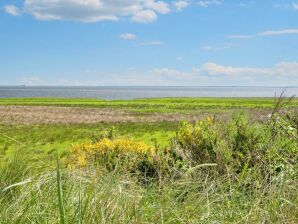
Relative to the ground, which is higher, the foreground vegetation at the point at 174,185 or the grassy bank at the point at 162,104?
the foreground vegetation at the point at 174,185

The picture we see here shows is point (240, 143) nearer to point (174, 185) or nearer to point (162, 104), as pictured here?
point (174, 185)

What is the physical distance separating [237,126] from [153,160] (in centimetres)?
178

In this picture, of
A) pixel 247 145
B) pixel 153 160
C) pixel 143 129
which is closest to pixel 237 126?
pixel 247 145

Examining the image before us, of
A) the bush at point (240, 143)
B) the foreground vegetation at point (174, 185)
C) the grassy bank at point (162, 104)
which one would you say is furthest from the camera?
the grassy bank at point (162, 104)

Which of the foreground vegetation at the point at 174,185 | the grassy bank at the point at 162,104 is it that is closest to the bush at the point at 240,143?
the foreground vegetation at the point at 174,185

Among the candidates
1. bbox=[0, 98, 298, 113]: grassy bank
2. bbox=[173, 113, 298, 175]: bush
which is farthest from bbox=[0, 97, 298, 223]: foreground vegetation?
bbox=[0, 98, 298, 113]: grassy bank

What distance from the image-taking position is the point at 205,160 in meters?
8.16

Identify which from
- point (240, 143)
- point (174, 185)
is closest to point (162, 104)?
point (240, 143)

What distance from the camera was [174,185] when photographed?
187 inches

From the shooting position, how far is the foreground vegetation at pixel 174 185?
3.65 m

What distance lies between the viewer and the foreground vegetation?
365 cm

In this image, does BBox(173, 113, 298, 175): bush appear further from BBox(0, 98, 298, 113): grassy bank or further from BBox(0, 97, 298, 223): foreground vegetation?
BBox(0, 98, 298, 113): grassy bank

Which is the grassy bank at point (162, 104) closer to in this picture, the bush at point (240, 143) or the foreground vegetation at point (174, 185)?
the bush at point (240, 143)

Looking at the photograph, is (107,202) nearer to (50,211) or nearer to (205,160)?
(50,211)
